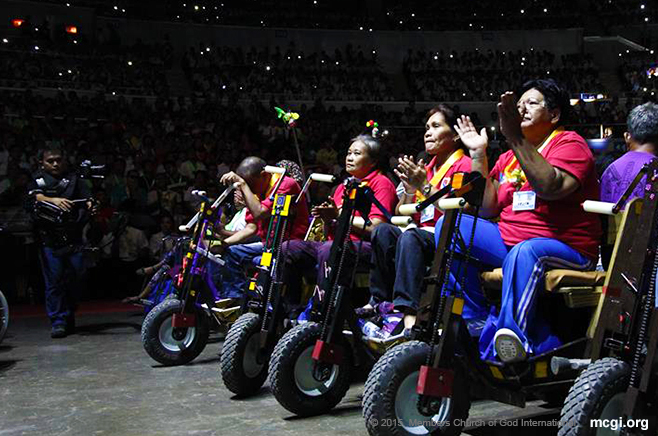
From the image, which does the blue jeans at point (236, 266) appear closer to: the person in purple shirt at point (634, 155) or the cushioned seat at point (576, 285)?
the person in purple shirt at point (634, 155)

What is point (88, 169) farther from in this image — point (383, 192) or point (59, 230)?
point (383, 192)

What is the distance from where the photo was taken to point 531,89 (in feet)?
12.1

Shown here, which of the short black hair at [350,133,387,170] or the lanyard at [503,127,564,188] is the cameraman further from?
the lanyard at [503,127,564,188]

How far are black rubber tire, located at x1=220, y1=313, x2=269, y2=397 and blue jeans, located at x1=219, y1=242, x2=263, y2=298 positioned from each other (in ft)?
4.99

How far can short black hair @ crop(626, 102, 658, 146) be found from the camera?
13.2 ft

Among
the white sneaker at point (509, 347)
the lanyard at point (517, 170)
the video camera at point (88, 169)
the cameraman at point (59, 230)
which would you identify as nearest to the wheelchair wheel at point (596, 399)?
the white sneaker at point (509, 347)

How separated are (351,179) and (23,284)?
717 cm

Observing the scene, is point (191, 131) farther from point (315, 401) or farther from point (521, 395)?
point (521, 395)

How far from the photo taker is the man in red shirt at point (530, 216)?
315 cm

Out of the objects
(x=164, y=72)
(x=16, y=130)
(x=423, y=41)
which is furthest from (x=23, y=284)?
(x=423, y=41)

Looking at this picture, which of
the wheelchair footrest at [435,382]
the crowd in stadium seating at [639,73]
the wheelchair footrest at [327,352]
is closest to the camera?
the wheelchair footrest at [435,382]

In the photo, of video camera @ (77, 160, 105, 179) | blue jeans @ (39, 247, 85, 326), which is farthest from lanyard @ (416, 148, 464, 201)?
blue jeans @ (39, 247, 85, 326)

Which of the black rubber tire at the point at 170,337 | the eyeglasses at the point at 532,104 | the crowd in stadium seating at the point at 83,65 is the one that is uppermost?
the crowd in stadium seating at the point at 83,65

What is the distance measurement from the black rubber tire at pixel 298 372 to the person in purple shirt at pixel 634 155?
1615 mm
